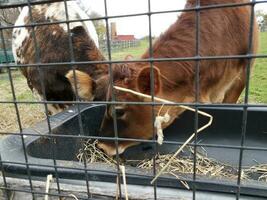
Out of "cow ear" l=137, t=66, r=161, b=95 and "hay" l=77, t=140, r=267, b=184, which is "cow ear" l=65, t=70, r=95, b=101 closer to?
"hay" l=77, t=140, r=267, b=184

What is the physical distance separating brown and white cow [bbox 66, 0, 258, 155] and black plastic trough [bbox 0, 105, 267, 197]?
9.3 inches

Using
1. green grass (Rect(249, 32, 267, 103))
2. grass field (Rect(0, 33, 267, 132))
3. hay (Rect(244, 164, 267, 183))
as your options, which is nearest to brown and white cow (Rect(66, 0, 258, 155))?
hay (Rect(244, 164, 267, 183))

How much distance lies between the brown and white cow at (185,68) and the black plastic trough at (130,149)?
0.24m

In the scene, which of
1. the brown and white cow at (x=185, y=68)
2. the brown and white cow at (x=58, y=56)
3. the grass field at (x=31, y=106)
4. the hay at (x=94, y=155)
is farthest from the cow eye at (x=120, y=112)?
the grass field at (x=31, y=106)

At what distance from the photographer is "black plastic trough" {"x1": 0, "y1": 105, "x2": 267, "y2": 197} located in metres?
1.18

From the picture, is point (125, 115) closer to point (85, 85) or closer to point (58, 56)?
point (85, 85)

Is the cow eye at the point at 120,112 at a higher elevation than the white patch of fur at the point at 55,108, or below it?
higher

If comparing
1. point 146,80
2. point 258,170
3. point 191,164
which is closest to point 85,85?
point 146,80

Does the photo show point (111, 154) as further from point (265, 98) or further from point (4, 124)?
point (265, 98)

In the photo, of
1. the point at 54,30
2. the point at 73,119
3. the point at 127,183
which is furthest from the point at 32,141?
the point at 54,30

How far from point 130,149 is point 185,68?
2.56 feet

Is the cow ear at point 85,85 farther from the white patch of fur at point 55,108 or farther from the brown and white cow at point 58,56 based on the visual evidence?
the white patch of fur at point 55,108

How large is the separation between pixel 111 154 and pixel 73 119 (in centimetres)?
37

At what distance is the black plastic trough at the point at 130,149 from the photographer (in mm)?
1180
